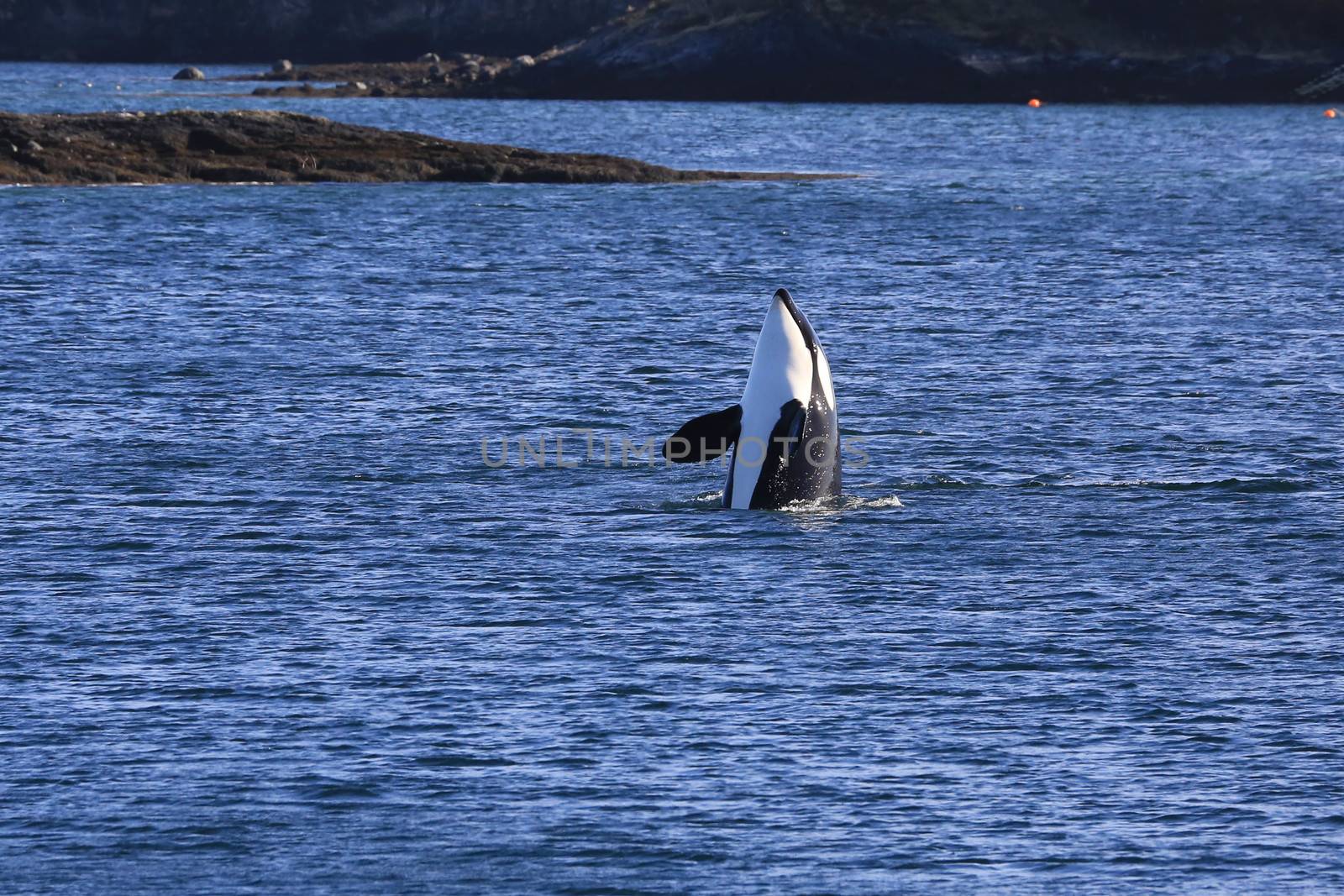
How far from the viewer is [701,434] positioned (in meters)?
21.5

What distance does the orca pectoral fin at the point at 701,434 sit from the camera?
21.1 metres

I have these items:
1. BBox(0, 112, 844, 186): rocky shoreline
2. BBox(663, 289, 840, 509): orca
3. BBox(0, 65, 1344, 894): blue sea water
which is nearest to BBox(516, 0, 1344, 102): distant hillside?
BBox(0, 112, 844, 186): rocky shoreline

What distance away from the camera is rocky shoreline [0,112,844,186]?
73.4m

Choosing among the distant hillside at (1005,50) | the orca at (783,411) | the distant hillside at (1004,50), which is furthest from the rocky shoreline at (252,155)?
the distant hillside at (1005,50)

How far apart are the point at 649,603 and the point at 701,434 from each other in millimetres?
2270

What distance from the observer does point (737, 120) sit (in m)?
143

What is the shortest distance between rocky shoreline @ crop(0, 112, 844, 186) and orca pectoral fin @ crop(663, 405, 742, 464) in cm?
5502

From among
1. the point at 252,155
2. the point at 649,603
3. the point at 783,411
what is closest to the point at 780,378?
the point at 783,411

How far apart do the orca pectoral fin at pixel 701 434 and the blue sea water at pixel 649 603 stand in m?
0.98

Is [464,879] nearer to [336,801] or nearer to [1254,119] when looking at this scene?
[336,801]

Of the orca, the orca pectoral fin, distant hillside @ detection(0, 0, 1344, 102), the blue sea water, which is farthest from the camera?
distant hillside @ detection(0, 0, 1344, 102)

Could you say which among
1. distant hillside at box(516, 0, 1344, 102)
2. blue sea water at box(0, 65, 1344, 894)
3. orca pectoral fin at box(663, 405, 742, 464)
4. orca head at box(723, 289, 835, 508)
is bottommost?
blue sea water at box(0, 65, 1344, 894)

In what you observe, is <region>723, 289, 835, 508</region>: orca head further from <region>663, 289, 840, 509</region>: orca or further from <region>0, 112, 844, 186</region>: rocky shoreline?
<region>0, 112, 844, 186</region>: rocky shoreline

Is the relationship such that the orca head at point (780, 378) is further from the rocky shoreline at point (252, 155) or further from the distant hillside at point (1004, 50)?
the distant hillside at point (1004, 50)
